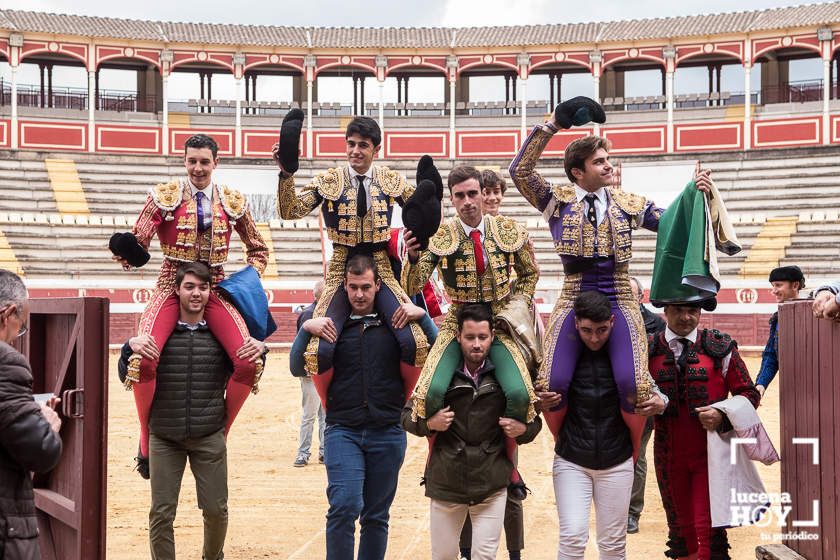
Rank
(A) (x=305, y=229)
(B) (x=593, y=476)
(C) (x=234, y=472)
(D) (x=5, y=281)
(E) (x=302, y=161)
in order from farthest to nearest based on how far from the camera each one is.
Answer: (E) (x=302, y=161) < (A) (x=305, y=229) < (C) (x=234, y=472) < (B) (x=593, y=476) < (D) (x=5, y=281)

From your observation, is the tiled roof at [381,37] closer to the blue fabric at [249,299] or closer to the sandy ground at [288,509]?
the sandy ground at [288,509]

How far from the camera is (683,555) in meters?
4.23

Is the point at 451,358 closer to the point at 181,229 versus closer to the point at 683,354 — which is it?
the point at 683,354

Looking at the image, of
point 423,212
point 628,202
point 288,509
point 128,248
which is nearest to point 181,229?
point 128,248

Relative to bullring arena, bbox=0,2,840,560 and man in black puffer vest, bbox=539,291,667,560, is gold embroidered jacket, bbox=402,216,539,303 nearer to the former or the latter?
man in black puffer vest, bbox=539,291,667,560

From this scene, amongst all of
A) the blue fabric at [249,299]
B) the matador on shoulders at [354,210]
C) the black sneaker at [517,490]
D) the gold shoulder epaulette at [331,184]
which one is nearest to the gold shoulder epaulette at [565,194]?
the matador on shoulders at [354,210]

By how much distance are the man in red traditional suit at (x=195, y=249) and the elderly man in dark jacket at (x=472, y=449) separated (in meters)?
1.01

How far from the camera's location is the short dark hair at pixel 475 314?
4.02 meters

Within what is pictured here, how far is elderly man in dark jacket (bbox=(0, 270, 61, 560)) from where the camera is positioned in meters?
2.80

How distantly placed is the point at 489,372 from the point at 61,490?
1746 millimetres

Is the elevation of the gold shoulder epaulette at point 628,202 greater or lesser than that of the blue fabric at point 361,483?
greater

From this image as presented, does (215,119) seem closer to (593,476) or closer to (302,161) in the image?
(302,161)

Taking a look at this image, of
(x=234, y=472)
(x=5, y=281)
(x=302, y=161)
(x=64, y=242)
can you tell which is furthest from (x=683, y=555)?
(x=302, y=161)

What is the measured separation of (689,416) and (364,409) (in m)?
1.33
